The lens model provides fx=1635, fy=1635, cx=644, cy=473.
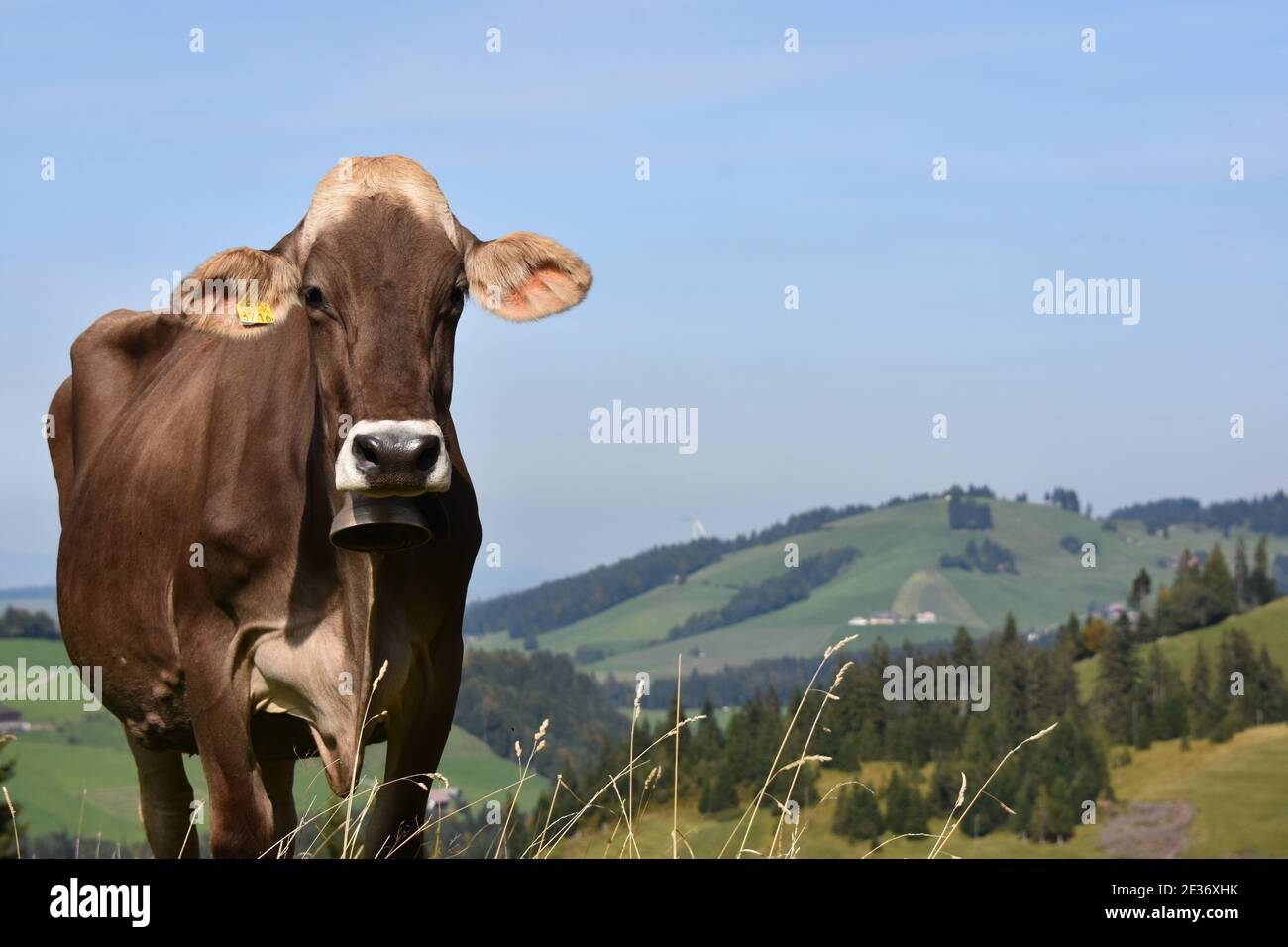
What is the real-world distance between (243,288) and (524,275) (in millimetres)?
1399

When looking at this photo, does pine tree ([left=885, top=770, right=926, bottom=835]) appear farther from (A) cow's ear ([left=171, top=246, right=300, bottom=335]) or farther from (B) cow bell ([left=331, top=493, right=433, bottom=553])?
(B) cow bell ([left=331, top=493, right=433, bottom=553])

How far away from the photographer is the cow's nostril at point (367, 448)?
22.8 ft

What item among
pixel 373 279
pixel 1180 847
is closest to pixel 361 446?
pixel 373 279

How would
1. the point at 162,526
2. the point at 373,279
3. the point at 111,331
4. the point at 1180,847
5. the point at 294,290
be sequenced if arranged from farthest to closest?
the point at 1180,847, the point at 111,331, the point at 162,526, the point at 294,290, the point at 373,279

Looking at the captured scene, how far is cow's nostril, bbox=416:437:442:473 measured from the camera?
22.8 ft

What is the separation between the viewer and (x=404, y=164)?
26.9ft

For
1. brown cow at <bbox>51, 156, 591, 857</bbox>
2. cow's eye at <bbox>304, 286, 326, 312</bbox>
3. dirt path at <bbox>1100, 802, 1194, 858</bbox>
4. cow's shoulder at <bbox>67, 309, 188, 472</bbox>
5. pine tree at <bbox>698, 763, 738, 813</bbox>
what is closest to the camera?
brown cow at <bbox>51, 156, 591, 857</bbox>

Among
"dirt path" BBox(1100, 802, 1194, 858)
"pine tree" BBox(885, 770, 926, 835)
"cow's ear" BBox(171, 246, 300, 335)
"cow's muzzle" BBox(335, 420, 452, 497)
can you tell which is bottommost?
"dirt path" BBox(1100, 802, 1194, 858)

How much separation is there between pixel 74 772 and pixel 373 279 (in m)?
205

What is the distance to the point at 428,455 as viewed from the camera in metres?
6.99

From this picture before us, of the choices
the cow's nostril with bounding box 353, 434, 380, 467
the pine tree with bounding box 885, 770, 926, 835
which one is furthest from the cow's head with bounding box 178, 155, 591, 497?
the pine tree with bounding box 885, 770, 926, 835

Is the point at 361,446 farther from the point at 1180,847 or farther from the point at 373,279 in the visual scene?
the point at 1180,847

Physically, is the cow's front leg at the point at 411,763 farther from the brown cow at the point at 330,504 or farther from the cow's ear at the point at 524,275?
the cow's ear at the point at 524,275

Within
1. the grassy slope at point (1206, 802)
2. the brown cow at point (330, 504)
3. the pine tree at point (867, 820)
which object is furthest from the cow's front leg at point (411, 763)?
the pine tree at point (867, 820)
